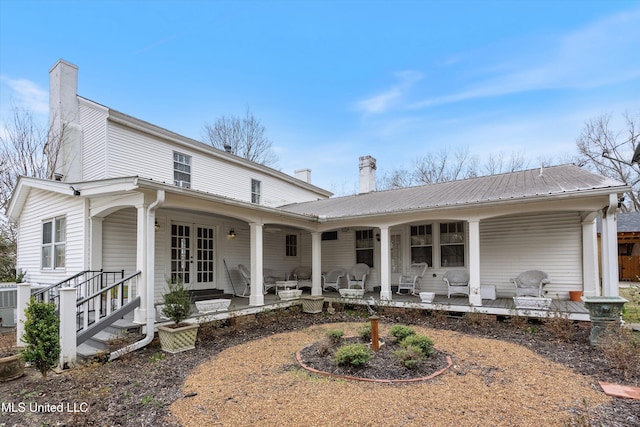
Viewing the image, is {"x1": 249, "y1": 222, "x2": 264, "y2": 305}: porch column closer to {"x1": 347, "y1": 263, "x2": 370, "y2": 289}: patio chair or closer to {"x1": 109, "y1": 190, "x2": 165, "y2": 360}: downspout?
{"x1": 109, "y1": 190, "x2": 165, "y2": 360}: downspout

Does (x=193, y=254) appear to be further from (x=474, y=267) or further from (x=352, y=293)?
(x=474, y=267)

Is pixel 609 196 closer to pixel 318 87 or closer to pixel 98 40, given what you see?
pixel 318 87

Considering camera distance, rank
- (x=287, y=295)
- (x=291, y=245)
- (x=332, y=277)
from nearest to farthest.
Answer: (x=287, y=295) → (x=332, y=277) → (x=291, y=245)

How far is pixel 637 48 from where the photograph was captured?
12.1 m

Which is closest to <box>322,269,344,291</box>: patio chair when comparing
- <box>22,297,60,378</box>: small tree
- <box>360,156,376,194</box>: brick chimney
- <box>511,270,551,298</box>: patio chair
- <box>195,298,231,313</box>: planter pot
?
<box>360,156,376,194</box>: brick chimney

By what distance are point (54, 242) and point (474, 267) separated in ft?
32.2

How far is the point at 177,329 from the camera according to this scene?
5.80 m

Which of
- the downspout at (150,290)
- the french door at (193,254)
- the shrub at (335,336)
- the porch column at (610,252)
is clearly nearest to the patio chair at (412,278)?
the porch column at (610,252)

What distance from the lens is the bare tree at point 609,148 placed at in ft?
75.2

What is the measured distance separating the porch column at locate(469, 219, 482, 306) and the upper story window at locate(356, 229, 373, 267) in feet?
12.9

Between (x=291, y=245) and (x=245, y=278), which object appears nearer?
(x=245, y=278)

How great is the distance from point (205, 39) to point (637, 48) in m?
15.2

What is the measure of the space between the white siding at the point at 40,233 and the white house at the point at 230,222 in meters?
0.04

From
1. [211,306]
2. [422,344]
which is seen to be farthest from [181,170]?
[422,344]
